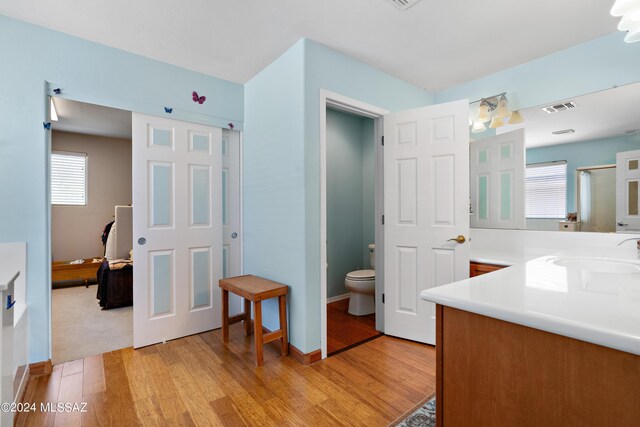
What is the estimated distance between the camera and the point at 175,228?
272cm

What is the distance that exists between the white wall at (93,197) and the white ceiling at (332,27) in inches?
136

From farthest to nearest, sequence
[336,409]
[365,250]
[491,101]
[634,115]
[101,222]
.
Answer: [101,222], [365,250], [491,101], [634,115], [336,409]

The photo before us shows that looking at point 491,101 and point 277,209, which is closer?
point 277,209

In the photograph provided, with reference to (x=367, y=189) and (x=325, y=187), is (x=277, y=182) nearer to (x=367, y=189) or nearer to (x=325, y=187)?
(x=325, y=187)

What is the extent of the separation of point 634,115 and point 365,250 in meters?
2.84

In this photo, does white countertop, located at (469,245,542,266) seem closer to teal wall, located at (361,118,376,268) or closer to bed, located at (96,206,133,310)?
teal wall, located at (361,118,376,268)

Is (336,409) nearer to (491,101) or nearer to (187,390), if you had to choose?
(187,390)

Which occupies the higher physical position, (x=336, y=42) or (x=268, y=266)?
(x=336, y=42)

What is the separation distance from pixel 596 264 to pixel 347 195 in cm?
268

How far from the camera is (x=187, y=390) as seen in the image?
1.93m

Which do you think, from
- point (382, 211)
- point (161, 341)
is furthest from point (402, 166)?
point (161, 341)

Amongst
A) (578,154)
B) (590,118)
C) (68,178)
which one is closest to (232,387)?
(578,154)

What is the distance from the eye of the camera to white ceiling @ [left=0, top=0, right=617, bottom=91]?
1935 millimetres

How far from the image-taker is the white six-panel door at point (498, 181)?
258 centimetres
